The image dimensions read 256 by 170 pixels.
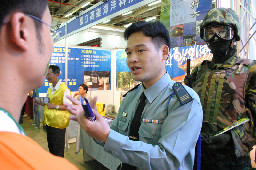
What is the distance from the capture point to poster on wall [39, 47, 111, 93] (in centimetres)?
509

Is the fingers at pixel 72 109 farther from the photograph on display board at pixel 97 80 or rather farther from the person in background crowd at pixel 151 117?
the photograph on display board at pixel 97 80

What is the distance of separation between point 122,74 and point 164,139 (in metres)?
5.23

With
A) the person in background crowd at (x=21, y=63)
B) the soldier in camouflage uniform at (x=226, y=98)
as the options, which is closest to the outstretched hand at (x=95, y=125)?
the person in background crowd at (x=21, y=63)

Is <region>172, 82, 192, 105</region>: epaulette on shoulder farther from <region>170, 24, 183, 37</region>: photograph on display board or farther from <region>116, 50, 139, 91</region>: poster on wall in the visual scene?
<region>116, 50, 139, 91</region>: poster on wall

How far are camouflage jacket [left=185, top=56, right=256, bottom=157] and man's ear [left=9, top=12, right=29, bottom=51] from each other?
1.31 metres

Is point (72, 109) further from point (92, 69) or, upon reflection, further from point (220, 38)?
point (92, 69)

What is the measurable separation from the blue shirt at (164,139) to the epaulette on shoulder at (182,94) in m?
0.02

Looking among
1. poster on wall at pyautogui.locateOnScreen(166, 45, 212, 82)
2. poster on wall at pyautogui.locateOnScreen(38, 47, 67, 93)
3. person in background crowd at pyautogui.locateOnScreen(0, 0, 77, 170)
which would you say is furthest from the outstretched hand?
poster on wall at pyautogui.locateOnScreen(38, 47, 67, 93)

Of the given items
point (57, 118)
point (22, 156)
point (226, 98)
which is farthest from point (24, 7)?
point (57, 118)

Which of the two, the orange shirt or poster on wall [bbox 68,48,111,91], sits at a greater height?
poster on wall [bbox 68,48,111,91]

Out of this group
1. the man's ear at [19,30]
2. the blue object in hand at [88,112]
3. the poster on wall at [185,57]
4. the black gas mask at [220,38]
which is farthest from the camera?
the poster on wall at [185,57]

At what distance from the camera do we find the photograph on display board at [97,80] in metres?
5.63

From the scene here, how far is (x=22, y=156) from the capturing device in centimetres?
29

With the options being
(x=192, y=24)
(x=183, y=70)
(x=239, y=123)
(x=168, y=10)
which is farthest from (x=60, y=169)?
(x=183, y=70)
